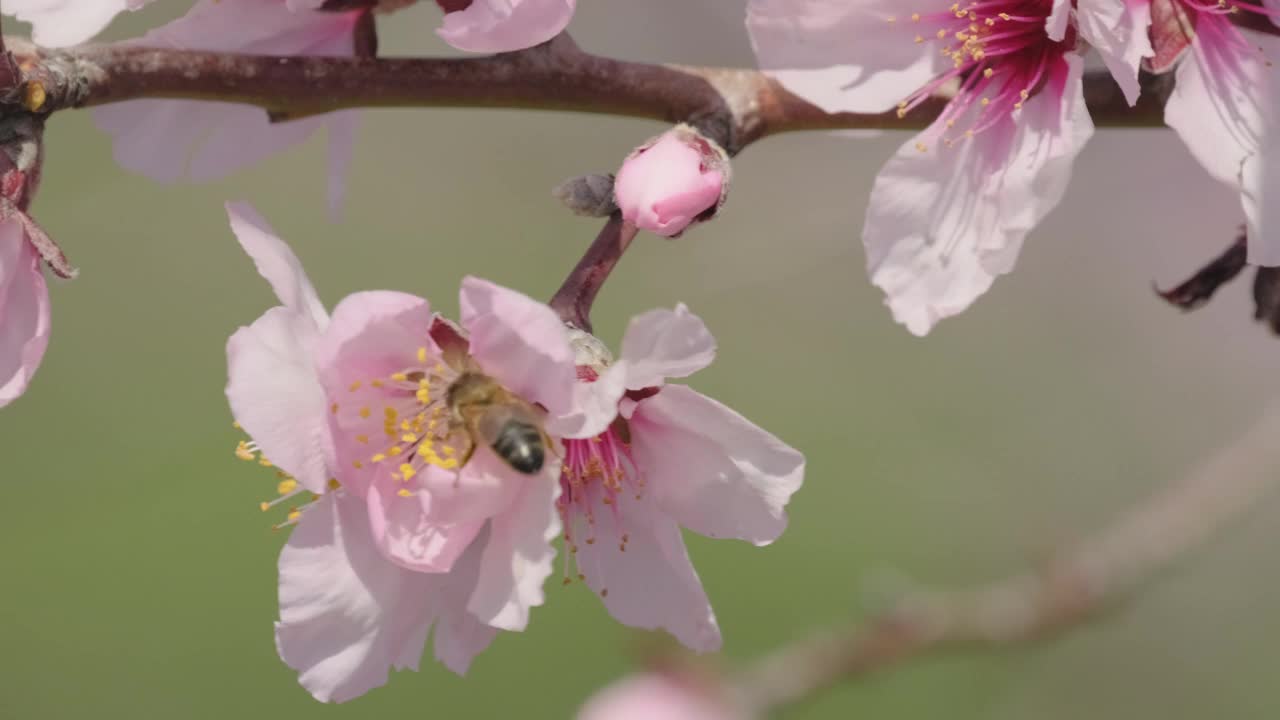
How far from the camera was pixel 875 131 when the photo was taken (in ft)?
3.35

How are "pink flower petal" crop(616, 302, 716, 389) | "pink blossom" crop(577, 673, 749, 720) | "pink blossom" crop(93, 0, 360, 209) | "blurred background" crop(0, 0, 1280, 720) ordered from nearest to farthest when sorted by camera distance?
"pink flower petal" crop(616, 302, 716, 389) < "pink blossom" crop(93, 0, 360, 209) < "pink blossom" crop(577, 673, 749, 720) < "blurred background" crop(0, 0, 1280, 720)

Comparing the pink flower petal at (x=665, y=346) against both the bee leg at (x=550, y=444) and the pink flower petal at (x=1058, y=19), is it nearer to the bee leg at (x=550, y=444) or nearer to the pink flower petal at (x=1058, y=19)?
the bee leg at (x=550, y=444)

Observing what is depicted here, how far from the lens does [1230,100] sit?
0.87 m

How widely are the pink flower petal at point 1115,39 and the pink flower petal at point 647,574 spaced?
0.39 m

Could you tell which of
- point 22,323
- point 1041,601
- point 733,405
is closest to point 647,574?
point 22,323

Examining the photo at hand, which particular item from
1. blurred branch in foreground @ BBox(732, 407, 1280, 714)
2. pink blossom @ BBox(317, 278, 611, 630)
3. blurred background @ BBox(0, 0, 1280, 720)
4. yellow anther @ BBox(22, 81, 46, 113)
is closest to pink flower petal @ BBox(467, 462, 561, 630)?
pink blossom @ BBox(317, 278, 611, 630)

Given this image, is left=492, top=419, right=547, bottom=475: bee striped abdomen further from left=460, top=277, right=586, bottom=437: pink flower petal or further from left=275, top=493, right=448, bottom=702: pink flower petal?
left=275, top=493, right=448, bottom=702: pink flower petal

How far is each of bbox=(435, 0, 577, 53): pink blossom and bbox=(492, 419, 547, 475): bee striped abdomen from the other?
23cm

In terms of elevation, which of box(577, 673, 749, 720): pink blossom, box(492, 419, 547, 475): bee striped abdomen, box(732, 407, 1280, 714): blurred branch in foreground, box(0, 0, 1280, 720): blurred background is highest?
box(492, 419, 547, 475): bee striped abdomen

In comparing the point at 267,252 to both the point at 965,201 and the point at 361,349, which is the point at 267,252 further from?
the point at 965,201

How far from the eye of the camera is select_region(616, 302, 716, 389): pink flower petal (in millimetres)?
802

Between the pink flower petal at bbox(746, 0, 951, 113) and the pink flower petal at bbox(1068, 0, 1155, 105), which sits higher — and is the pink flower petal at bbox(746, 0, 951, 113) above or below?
below

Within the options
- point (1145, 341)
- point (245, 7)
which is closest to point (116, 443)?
point (1145, 341)

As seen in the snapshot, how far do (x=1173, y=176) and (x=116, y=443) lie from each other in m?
3.88
